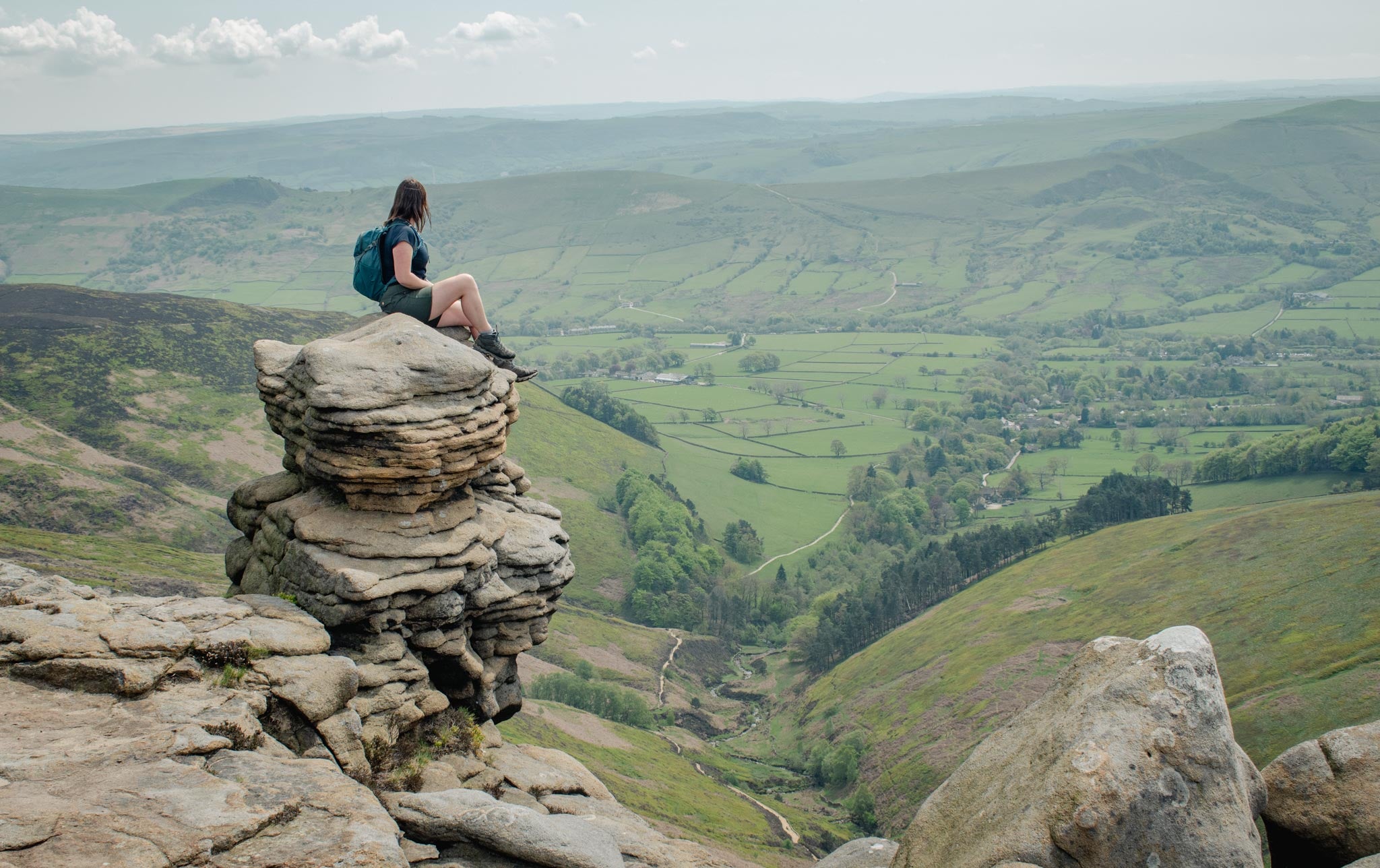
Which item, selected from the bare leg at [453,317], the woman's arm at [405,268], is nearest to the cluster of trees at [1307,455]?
the bare leg at [453,317]

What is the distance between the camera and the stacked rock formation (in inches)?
906

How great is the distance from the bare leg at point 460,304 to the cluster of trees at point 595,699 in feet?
253

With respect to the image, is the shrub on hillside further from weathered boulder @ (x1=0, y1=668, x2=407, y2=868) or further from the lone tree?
the lone tree

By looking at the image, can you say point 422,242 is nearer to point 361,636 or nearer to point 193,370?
point 361,636

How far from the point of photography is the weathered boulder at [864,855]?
22.8 metres

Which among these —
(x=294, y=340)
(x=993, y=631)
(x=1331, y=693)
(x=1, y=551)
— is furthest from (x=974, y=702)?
(x=294, y=340)

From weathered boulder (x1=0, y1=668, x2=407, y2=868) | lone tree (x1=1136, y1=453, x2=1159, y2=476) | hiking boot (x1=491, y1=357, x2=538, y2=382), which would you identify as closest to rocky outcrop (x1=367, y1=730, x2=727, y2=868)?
weathered boulder (x1=0, y1=668, x2=407, y2=868)

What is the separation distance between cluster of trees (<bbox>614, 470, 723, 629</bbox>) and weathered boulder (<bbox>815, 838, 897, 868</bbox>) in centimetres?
11766

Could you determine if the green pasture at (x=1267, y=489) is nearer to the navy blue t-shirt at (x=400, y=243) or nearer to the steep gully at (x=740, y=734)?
the steep gully at (x=740, y=734)

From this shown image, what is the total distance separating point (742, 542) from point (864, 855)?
147786 mm

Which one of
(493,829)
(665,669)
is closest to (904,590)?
(665,669)

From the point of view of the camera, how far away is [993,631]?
10738 centimetres

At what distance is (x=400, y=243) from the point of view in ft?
86.0

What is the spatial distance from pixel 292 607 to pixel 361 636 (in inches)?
70.8
